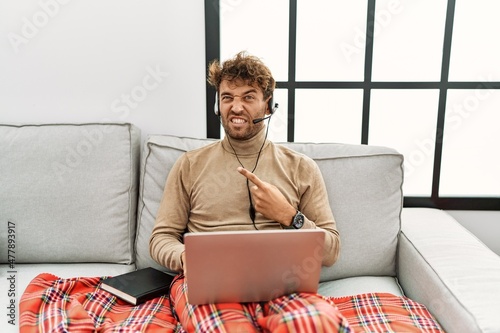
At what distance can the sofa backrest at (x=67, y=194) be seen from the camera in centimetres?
147

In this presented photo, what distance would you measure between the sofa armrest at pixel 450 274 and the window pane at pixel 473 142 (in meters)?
0.38

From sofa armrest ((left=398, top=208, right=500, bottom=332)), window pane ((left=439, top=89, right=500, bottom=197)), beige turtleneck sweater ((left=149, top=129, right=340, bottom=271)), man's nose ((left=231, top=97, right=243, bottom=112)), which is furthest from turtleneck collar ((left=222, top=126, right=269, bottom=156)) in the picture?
window pane ((left=439, top=89, right=500, bottom=197))

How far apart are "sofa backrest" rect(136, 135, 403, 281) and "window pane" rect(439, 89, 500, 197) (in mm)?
503

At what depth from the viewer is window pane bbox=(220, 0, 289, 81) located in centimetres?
175

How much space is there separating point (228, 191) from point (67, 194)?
1.96ft

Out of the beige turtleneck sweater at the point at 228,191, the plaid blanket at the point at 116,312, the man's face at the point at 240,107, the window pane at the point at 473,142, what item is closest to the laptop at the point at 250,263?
A: the plaid blanket at the point at 116,312

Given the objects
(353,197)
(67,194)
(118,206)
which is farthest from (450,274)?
(67,194)

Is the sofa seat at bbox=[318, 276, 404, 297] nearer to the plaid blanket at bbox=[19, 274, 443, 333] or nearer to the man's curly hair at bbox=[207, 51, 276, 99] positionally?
the plaid blanket at bbox=[19, 274, 443, 333]

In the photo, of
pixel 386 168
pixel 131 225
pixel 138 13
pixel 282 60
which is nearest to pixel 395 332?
pixel 386 168

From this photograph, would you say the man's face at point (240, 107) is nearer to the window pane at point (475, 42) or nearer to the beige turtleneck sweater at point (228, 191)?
the beige turtleneck sweater at point (228, 191)

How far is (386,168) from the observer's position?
150 centimetres

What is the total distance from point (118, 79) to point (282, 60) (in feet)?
2.32

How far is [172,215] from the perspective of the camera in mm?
1366

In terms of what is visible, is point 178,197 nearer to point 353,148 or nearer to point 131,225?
point 131,225
